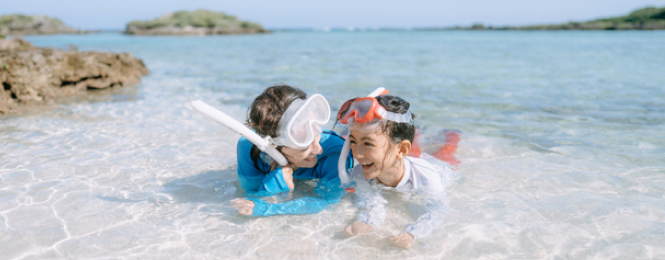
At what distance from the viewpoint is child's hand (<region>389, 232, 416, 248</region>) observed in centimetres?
296

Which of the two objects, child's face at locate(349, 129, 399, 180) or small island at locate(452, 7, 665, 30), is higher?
small island at locate(452, 7, 665, 30)

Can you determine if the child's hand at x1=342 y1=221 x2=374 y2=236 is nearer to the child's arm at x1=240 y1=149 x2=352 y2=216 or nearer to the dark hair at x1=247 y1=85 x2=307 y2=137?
the child's arm at x1=240 y1=149 x2=352 y2=216

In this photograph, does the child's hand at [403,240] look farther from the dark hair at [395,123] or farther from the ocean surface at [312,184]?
the dark hair at [395,123]

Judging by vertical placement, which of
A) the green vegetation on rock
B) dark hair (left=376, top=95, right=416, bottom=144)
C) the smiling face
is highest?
→ the green vegetation on rock

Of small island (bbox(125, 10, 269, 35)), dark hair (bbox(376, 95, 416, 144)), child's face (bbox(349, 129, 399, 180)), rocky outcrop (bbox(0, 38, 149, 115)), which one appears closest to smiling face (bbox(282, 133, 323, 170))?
child's face (bbox(349, 129, 399, 180))

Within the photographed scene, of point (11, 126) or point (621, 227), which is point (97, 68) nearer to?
point (11, 126)

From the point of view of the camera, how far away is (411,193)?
147 inches

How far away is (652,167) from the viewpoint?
4469 millimetres

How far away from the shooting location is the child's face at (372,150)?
3050mm

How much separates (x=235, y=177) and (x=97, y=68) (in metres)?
7.29

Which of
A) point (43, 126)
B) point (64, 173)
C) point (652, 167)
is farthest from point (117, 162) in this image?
point (652, 167)

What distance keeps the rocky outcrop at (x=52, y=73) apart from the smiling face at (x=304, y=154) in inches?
242

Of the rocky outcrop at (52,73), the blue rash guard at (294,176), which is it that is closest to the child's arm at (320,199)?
the blue rash guard at (294,176)

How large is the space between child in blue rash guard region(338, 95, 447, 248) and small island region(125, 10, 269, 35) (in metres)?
81.2
